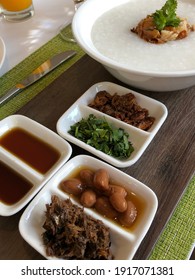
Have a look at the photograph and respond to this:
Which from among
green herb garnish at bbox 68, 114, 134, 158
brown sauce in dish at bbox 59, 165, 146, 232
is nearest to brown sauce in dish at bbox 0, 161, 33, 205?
brown sauce in dish at bbox 59, 165, 146, 232

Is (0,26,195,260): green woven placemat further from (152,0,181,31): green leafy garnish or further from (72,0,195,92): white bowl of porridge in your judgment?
(152,0,181,31): green leafy garnish

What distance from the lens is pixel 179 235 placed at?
3.53 feet

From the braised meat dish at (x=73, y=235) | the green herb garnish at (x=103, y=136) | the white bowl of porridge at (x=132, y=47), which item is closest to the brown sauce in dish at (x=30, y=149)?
the green herb garnish at (x=103, y=136)

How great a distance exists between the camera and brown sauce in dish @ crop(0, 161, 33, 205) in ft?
3.67

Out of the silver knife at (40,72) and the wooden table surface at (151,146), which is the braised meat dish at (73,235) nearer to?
the wooden table surface at (151,146)

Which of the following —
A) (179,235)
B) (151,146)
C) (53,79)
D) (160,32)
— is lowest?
(179,235)

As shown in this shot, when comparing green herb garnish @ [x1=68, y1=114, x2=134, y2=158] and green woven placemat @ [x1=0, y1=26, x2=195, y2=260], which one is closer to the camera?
green woven placemat @ [x1=0, y1=26, x2=195, y2=260]

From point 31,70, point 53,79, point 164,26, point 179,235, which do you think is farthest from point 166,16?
point 179,235

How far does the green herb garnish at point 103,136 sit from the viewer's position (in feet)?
4.02

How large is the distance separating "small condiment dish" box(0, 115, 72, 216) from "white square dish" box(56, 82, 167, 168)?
0.22 feet

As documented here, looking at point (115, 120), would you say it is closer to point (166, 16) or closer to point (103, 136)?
point (103, 136)

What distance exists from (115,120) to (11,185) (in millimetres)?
466

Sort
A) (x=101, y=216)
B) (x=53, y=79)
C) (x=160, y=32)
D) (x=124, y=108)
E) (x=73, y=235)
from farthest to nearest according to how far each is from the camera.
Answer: (x=53, y=79), (x=160, y=32), (x=124, y=108), (x=101, y=216), (x=73, y=235)

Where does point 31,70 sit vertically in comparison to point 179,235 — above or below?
above
